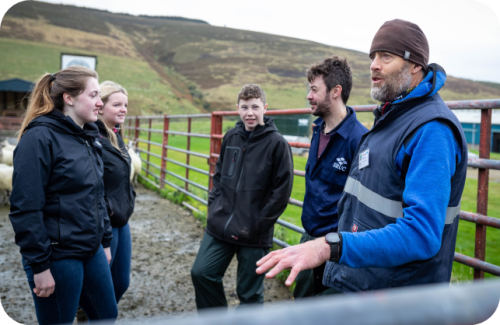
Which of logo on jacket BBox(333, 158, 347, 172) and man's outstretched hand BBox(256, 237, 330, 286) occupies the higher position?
logo on jacket BBox(333, 158, 347, 172)

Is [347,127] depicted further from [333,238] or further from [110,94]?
[110,94]

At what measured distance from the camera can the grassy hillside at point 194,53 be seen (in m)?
63.1

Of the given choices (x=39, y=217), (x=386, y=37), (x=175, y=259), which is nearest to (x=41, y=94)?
(x=39, y=217)

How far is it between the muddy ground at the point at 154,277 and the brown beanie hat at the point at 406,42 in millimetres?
2835

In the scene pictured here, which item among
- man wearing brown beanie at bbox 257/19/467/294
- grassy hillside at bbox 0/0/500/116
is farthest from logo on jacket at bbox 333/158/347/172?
grassy hillside at bbox 0/0/500/116

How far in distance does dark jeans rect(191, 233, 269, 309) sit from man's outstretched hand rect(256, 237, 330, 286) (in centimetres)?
181

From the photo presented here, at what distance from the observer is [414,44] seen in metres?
1.60

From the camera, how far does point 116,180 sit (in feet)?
9.37

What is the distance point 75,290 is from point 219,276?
1.25 metres

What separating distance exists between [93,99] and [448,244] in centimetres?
207

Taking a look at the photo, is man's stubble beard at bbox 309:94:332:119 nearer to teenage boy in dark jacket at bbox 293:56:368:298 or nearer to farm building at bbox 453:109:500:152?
teenage boy in dark jacket at bbox 293:56:368:298

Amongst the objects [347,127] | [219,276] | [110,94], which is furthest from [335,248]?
[110,94]

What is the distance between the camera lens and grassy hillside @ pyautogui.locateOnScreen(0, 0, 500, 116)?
6309 cm

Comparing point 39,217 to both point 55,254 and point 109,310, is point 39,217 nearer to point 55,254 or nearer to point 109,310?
point 55,254
